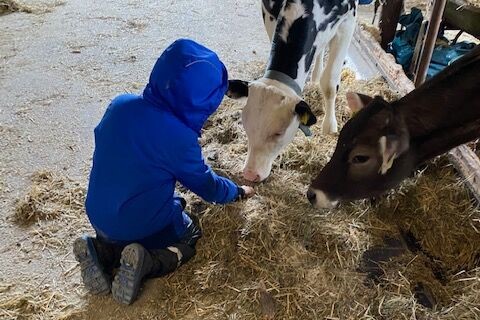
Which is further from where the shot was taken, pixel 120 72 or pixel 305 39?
pixel 120 72

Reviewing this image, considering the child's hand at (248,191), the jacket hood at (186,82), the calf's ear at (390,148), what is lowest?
the child's hand at (248,191)

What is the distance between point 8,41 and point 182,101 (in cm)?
423

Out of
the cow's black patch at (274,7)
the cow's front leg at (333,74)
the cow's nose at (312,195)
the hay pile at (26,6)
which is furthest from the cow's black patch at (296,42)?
the hay pile at (26,6)

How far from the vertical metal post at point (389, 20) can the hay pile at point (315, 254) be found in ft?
6.89

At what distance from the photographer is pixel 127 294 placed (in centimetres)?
258

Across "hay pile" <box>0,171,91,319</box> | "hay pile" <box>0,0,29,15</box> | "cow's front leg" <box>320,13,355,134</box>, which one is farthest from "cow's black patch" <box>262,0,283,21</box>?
"hay pile" <box>0,0,29,15</box>

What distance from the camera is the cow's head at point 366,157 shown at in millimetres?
2484

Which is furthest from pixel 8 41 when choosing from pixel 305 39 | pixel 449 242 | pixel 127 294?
pixel 449 242

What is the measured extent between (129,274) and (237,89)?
1.24 meters

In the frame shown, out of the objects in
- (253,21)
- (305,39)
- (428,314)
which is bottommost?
(253,21)

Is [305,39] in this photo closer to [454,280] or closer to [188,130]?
[188,130]

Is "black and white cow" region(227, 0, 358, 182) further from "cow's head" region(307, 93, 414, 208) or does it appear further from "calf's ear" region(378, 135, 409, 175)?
"calf's ear" region(378, 135, 409, 175)

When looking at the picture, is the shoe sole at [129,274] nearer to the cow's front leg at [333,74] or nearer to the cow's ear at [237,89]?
the cow's ear at [237,89]

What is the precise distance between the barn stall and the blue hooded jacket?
1.45 ft
